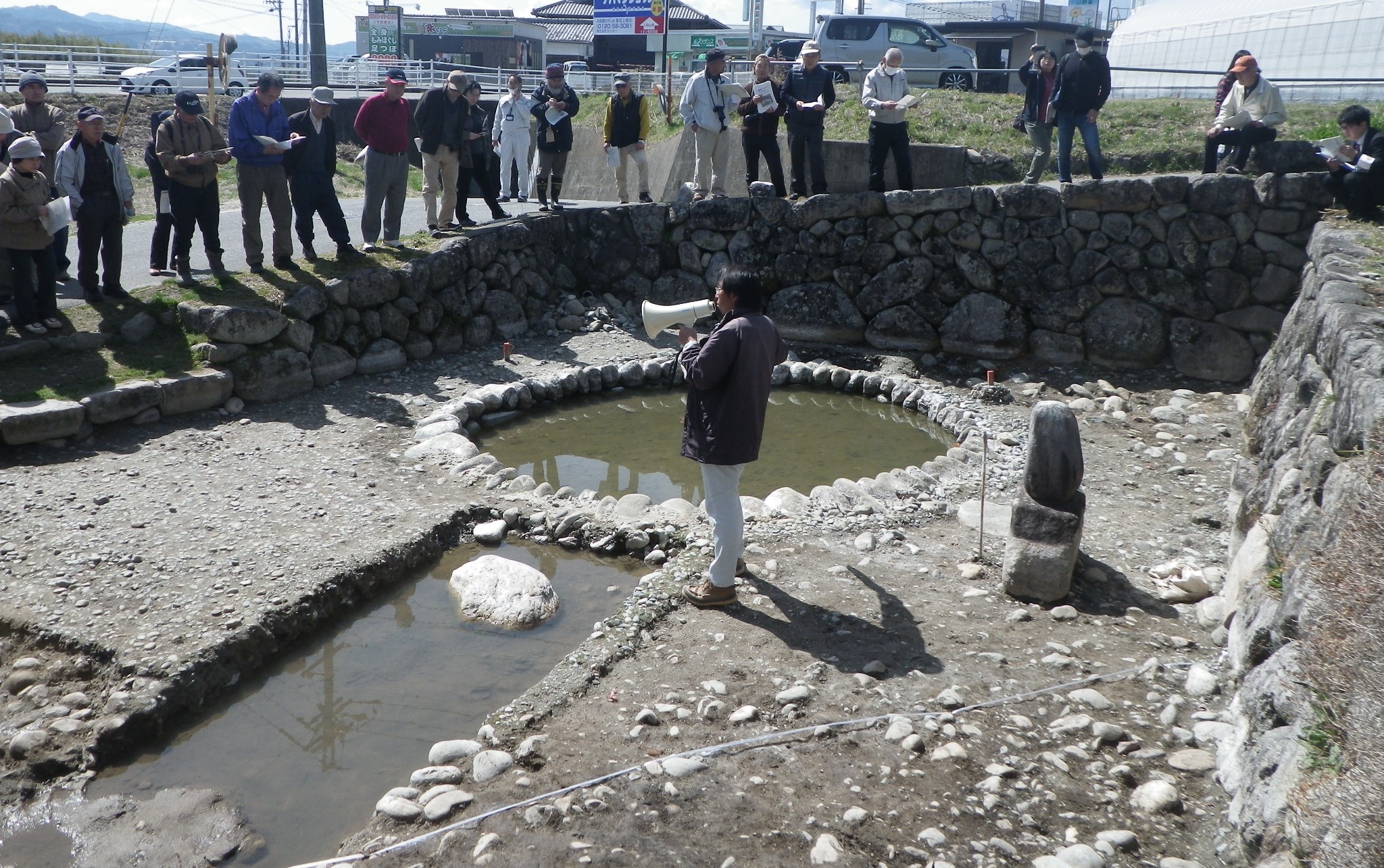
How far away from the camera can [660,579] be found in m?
5.80

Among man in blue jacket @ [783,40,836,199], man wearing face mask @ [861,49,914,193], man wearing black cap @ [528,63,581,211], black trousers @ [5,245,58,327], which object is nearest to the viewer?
black trousers @ [5,245,58,327]

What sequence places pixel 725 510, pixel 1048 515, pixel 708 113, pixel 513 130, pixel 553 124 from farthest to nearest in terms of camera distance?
pixel 513 130 → pixel 553 124 → pixel 708 113 → pixel 1048 515 → pixel 725 510

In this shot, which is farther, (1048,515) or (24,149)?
(24,149)

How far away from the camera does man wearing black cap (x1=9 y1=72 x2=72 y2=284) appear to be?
8883mm

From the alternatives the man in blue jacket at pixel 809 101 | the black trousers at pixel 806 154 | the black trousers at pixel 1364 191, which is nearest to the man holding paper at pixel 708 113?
the man in blue jacket at pixel 809 101

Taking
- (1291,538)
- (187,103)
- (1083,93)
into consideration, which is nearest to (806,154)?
(1083,93)

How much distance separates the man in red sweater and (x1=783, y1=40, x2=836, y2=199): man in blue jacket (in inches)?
166

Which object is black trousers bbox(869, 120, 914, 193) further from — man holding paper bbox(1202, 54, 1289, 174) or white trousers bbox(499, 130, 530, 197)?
white trousers bbox(499, 130, 530, 197)

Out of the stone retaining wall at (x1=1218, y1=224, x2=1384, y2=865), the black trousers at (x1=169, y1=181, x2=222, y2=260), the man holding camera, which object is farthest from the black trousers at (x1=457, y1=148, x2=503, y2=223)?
the stone retaining wall at (x1=1218, y1=224, x2=1384, y2=865)

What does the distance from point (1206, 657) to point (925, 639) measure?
1285 millimetres

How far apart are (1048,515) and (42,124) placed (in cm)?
903

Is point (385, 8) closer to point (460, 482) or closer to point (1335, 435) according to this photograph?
point (460, 482)

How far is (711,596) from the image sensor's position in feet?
17.9

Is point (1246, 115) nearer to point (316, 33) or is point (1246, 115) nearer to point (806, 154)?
point (806, 154)
